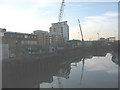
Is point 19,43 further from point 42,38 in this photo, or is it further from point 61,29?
point 61,29

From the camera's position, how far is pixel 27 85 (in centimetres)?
1312

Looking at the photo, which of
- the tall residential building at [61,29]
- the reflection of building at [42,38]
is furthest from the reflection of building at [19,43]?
the tall residential building at [61,29]

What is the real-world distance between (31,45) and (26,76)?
594 inches

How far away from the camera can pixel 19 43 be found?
25.7 meters

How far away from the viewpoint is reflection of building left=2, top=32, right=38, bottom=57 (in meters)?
21.6

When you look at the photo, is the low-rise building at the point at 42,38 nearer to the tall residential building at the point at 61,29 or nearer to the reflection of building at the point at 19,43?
the reflection of building at the point at 19,43

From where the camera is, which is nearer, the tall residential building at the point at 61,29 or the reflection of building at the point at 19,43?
the reflection of building at the point at 19,43

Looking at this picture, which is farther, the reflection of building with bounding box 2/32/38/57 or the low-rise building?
the low-rise building

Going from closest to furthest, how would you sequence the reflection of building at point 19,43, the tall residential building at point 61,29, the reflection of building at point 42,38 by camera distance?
the reflection of building at point 19,43 < the reflection of building at point 42,38 < the tall residential building at point 61,29

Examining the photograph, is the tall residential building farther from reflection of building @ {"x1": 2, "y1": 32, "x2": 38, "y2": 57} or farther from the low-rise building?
reflection of building @ {"x1": 2, "y1": 32, "x2": 38, "y2": 57}

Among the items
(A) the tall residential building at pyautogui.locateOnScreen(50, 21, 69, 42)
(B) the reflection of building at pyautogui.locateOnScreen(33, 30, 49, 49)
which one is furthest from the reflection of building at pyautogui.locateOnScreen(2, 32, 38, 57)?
(A) the tall residential building at pyautogui.locateOnScreen(50, 21, 69, 42)

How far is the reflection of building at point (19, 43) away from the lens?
21562 millimetres

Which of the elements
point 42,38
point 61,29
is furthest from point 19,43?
point 61,29

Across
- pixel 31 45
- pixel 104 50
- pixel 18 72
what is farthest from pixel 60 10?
pixel 18 72
